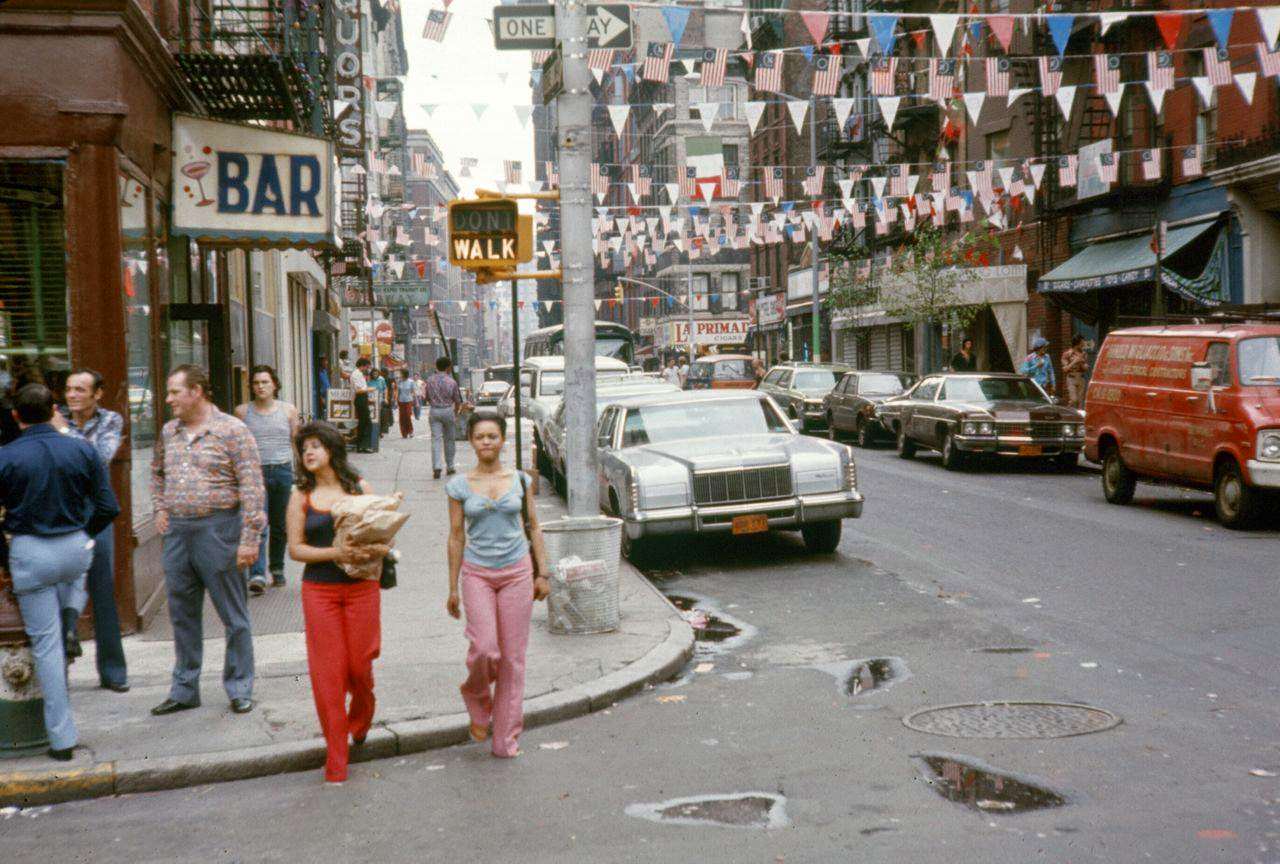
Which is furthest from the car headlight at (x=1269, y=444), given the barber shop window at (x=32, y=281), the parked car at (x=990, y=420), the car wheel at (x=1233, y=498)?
the barber shop window at (x=32, y=281)

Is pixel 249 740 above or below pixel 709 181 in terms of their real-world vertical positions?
below

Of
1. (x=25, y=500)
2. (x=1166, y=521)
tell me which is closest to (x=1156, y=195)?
(x=1166, y=521)

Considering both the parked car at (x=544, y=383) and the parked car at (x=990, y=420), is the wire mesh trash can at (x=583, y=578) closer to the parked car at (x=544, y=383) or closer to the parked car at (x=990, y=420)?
the parked car at (x=990, y=420)

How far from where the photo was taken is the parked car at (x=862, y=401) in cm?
2619

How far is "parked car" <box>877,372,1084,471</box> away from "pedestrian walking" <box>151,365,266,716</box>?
14.7 meters

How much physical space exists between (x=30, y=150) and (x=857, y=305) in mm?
34564

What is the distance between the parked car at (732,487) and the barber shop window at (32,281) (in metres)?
4.80

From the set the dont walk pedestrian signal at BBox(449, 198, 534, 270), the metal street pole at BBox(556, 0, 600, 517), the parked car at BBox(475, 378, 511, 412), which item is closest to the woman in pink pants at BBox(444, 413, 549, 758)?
the dont walk pedestrian signal at BBox(449, 198, 534, 270)

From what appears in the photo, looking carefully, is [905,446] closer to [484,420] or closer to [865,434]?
[865,434]

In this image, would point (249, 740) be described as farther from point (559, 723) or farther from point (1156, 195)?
point (1156, 195)

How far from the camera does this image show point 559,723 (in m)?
6.98

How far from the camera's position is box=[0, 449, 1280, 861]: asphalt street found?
4934 millimetres

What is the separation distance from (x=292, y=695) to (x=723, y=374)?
95.6 feet

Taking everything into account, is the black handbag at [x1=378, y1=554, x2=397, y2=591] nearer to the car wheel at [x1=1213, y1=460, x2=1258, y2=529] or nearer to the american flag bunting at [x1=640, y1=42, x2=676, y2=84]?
the car wheel at [x1=1213, y1=460, x2=1258, y2=529]
